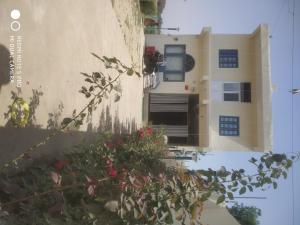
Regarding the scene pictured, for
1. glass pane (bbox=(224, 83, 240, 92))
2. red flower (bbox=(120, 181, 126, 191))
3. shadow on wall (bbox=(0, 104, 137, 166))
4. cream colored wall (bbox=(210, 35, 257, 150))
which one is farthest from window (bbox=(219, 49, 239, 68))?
red flower (bbox=(120, 181, 126, 191))

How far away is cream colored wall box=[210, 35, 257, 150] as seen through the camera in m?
16.3

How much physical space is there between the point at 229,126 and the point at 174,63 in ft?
13.1

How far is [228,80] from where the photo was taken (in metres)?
16.8

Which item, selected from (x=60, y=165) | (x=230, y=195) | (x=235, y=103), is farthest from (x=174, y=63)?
(x=230, y=195)

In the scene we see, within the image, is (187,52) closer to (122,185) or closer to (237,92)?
(237,92)

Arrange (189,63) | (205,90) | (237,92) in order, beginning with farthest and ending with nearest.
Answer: (189,63)
(237,92)
(205,90)

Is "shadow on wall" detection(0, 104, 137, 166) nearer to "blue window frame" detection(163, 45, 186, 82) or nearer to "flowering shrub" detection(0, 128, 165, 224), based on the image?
"flowering shrub" detection(0, 128, 165, 224)

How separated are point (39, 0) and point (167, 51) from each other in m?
13.5

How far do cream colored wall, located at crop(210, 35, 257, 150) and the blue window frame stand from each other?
1422 mm

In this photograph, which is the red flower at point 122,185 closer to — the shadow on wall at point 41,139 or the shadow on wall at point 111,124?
the shadow on wall at point 41,139

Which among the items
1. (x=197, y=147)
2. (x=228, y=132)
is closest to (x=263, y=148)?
(x=228, y=132)

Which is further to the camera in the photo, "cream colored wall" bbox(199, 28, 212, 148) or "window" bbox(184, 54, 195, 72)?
"window" bbox(184, 54, 195, 72)

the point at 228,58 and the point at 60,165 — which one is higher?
the point at 228,58

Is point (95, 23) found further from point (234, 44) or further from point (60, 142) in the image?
point (234, 44)
